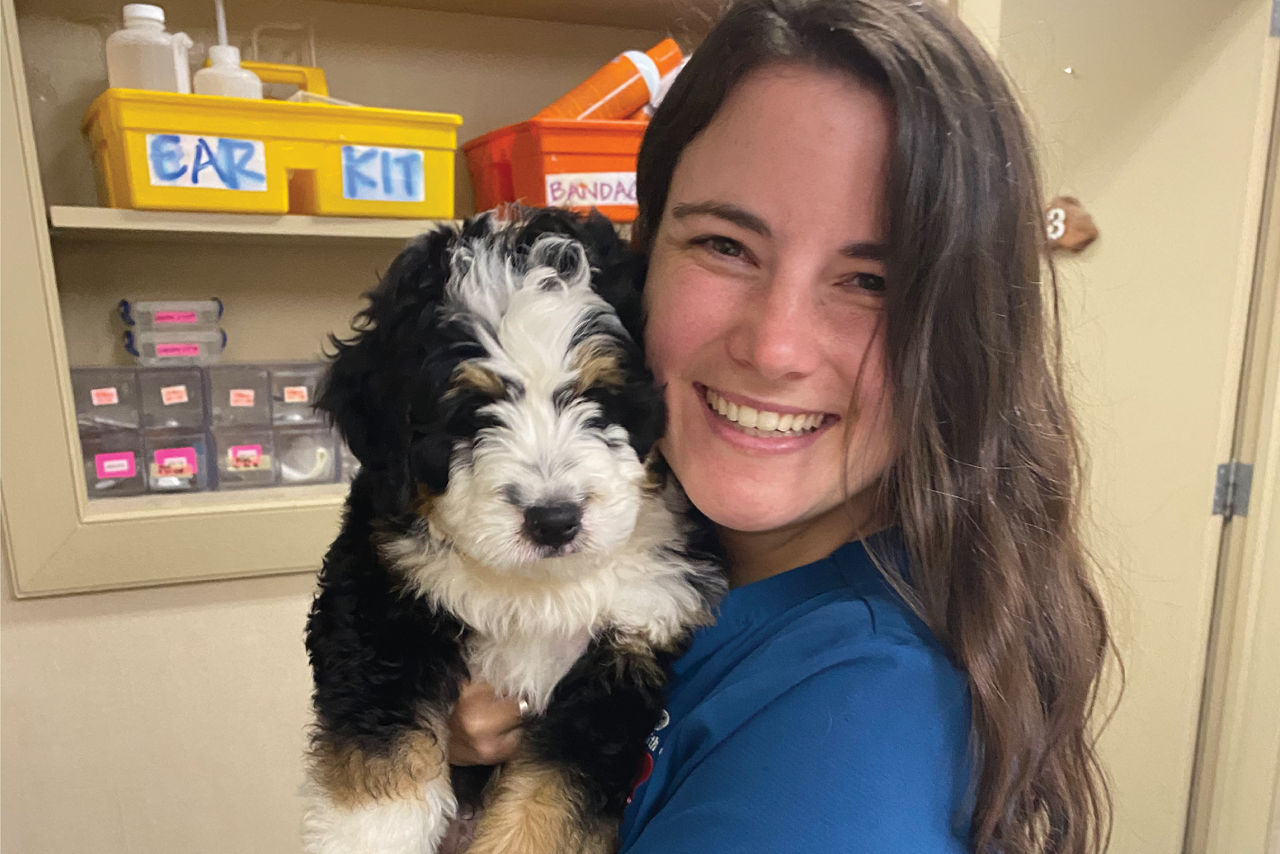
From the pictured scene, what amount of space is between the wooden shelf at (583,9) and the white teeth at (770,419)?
1475 mm

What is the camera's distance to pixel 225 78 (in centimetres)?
190

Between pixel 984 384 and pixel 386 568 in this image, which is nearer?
pixel 984 384

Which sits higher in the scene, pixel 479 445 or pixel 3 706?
pixel 479 445

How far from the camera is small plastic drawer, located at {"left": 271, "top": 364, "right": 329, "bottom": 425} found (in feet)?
7.57

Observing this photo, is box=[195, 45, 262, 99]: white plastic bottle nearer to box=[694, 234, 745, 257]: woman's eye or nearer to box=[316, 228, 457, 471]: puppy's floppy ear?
box=[316, 228, 457, 471]: puppy's floppy ear

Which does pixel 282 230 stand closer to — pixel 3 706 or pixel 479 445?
pixel 479 445

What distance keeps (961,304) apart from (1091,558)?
57 cm

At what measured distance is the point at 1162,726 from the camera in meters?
2.82

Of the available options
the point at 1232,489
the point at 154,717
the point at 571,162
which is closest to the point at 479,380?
the point at 571,162

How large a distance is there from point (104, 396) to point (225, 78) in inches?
33.1

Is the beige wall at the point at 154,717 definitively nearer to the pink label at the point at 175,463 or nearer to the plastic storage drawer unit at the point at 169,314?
the pink label at the point at 175,463

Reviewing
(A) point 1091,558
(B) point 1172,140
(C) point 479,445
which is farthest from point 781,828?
(B) point 1172,140

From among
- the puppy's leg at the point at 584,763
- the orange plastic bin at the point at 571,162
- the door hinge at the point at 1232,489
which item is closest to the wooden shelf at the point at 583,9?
the orange plastic bin at the point at 571,162

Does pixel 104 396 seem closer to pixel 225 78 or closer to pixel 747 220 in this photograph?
pixel 225 78
